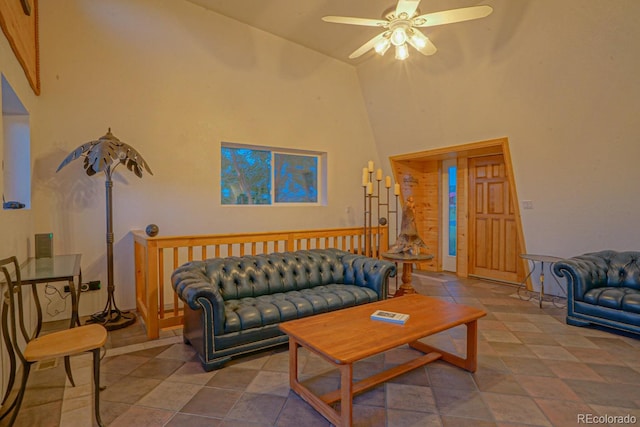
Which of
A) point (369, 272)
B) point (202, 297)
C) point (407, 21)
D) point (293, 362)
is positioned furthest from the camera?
point (369, 272)

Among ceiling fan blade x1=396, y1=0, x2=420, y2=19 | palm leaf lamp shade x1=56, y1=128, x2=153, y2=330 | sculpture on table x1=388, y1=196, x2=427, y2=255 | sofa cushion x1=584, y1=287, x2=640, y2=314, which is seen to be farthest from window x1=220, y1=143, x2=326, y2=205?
sofa cushion x1=584, y1=287, x2=640, y2=314

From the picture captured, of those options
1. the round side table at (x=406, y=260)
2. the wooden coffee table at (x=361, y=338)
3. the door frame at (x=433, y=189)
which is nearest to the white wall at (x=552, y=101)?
the door frame at (x=433, y=189)

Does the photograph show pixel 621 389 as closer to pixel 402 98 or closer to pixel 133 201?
pixel 402 98

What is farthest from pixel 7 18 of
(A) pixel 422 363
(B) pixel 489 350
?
(B) pixel 489 350

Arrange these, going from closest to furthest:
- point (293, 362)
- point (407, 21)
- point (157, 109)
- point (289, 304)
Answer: point (293, 362) < point (407, 21) < point (289, 304) < point (157, 109)

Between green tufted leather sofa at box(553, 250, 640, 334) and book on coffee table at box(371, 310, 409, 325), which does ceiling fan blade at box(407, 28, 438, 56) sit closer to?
book on coffee table at box(371, 310, 409, 325)

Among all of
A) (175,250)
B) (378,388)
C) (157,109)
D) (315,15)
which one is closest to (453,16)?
(315,15)

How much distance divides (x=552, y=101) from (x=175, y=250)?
14.5 ft

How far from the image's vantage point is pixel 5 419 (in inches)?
79.4

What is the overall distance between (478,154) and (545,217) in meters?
1.55

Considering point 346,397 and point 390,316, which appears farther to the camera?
point 390,316

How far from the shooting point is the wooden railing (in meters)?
3.26

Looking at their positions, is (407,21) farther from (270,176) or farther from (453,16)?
(270,176)

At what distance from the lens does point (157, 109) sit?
13.7 ft
